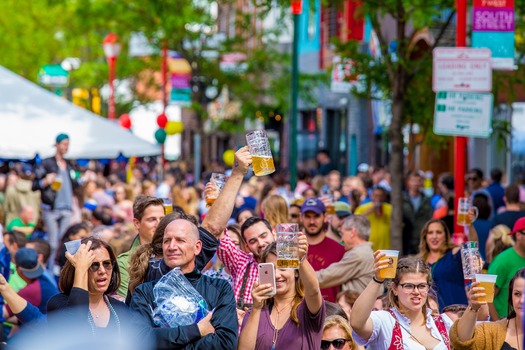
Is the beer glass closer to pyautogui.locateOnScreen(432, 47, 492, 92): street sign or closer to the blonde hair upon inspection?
the blonde hair

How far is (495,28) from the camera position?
12.1m

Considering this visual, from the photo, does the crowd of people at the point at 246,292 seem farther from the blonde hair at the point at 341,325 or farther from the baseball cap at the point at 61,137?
the baseball cap at the point at 61,137

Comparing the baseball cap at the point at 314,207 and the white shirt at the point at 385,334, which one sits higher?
the baseball cap at the point at 314,207

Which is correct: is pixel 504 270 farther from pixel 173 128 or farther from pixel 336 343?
pixel 173 128

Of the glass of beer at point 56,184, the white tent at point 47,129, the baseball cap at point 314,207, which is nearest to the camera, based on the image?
the baseball cap at point 314,207

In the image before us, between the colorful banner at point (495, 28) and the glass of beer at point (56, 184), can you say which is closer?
the colorful banner at point (495, 28)

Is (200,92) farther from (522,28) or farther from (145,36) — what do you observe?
(522,28)

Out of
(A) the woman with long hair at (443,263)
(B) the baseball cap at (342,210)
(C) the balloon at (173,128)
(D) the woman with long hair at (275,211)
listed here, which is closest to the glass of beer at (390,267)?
(A) the woman with long hair at (443,263)

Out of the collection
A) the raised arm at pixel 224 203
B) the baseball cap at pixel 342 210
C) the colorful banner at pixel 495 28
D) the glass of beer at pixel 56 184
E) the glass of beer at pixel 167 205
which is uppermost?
the colorful banner at pixel 495 28

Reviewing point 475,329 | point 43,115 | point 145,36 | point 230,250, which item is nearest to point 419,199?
point 43,115

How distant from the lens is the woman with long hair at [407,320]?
6602 millimetres

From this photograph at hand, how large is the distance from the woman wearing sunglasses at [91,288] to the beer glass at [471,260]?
2.06 metres

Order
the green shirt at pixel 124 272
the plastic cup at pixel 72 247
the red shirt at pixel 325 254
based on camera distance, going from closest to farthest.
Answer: the plastic cup at pixel 72 247
the green shirt at pixel 124 272
the red shirt at pixel 325 254

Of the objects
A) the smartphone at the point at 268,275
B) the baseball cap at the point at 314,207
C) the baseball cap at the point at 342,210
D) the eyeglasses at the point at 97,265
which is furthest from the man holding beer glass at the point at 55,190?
the smartphone at the point at 268,275
